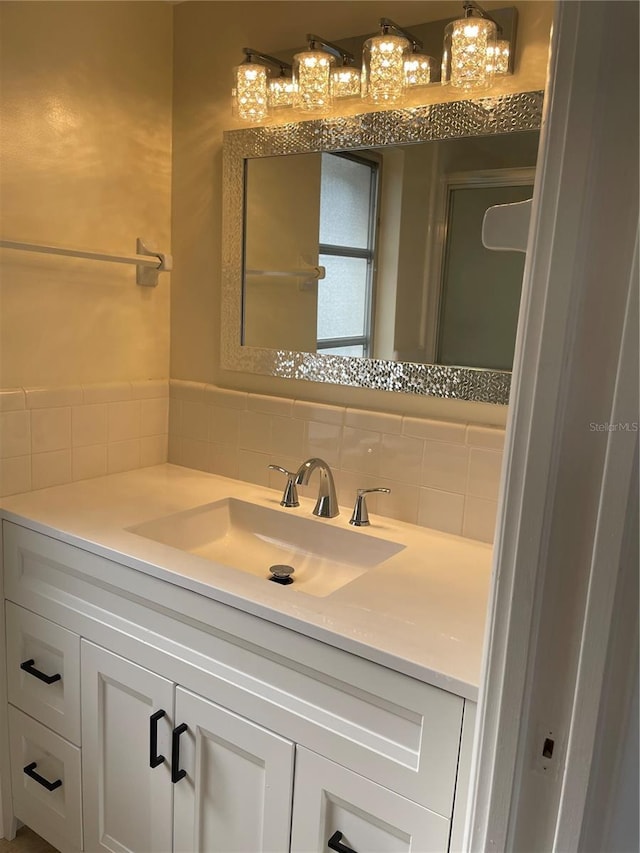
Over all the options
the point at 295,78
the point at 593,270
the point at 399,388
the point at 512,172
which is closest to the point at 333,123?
the point at 295,78

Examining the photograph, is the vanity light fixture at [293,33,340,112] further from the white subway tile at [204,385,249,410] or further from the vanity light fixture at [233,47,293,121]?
the white subway tile at [204,385,249,410]

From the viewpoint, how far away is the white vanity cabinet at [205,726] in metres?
1.02

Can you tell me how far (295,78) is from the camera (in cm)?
157

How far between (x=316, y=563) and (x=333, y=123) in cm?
102

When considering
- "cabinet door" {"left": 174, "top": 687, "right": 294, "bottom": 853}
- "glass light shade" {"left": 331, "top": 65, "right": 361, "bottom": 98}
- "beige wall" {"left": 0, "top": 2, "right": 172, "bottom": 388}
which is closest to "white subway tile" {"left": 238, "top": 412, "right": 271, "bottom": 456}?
"beige wall" {"left": 0, "top": 2, "right": 172, "bottom": 388}

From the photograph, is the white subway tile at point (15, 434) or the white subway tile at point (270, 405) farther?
the white subway tile at point (270, 405)

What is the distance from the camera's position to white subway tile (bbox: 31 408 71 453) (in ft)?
5.52

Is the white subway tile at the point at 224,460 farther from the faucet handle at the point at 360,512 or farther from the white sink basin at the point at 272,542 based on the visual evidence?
the faucet handle at the point at 360,512

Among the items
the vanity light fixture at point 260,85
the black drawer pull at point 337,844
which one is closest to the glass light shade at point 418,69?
the vanity light fixture at point 260,85

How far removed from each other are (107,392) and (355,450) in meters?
0.71

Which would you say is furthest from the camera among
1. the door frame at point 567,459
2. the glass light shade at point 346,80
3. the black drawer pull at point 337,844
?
the glass light shade at point 346,80

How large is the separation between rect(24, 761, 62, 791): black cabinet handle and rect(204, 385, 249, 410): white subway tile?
0.99m

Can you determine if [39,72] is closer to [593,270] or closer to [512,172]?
[512,172]

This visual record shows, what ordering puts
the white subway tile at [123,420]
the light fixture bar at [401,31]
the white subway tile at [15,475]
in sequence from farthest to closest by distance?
the white subway tile at [123,420], the white subway tile at [15,475], the light fixture bar at [401,31]
